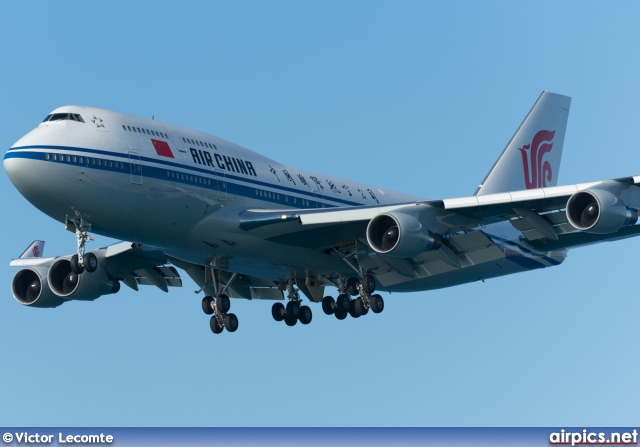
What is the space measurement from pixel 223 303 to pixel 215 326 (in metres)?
1.03

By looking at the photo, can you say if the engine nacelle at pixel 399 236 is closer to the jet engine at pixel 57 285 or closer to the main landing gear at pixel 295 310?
the main landing gear at pixel 295 310

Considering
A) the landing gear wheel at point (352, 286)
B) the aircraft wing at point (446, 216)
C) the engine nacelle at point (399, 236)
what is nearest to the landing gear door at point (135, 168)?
the aircraft wing at point (446, 216)

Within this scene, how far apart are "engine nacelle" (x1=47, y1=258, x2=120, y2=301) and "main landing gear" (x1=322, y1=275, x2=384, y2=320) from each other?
32.3 ft

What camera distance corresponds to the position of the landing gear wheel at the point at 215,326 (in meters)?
49.8

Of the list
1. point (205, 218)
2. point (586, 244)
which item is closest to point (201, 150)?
point (205, 218)

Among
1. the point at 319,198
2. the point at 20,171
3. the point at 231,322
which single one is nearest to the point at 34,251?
the point at 231,322

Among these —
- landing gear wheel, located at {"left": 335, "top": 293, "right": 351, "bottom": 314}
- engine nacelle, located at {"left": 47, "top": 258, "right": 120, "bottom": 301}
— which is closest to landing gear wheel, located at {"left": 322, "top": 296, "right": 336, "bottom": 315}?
landing gear wheel, located at {"left": 335, "top": 293, "right": 351, "bottom": 314}

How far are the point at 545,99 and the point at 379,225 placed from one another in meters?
19.2

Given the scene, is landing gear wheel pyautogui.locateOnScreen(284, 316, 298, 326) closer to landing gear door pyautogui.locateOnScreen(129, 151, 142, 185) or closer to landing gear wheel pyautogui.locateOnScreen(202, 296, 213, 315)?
landing gear wheel pyautogui.locateOnScreen(202, 296, 213, 315)

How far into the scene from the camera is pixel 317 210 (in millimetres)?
45438

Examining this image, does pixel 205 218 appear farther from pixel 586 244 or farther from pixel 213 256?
pixel 586 244

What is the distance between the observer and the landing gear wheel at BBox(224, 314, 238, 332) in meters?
49.5

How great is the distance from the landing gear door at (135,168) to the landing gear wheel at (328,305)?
12309mm

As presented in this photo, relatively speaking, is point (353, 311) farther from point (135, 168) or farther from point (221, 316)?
point (135, 168)
